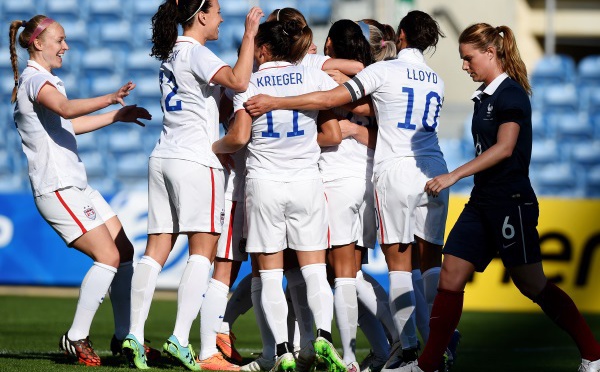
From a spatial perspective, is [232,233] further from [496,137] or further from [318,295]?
[496,137]

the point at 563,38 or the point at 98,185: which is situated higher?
the point at 563,38

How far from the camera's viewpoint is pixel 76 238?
262 inches

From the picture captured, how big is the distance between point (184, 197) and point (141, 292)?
64 centimetres

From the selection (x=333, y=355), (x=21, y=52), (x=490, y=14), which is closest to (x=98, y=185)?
(x=21, y=52)

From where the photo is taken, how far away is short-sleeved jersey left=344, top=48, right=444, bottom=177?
650cm

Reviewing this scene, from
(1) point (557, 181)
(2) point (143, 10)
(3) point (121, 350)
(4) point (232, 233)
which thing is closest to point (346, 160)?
(4) point (232, 233)

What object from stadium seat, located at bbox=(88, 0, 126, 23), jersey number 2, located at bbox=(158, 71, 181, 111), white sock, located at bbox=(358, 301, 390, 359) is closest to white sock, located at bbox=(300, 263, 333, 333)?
white sock, located at bbox=(358, 301, 390, 359)

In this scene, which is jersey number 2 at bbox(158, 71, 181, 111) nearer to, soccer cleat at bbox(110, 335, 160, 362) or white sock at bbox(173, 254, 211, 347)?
white sock at bbox(173, 254, 211, 347)

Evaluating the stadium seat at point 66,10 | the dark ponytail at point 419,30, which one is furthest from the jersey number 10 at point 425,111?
the stadium seat at point 66,10

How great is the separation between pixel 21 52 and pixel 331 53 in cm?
1085

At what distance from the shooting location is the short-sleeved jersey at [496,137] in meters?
5.81

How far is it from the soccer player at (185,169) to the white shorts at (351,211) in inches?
28.2

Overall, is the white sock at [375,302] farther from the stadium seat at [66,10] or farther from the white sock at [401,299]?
the stadium seat at [66,10]

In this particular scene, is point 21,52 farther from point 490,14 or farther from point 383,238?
point 383,238
